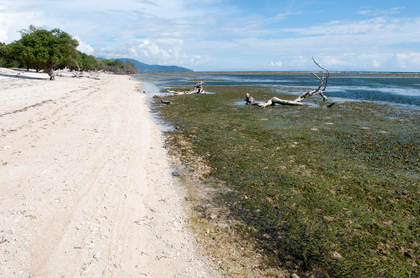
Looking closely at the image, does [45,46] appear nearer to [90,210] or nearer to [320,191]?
[90,210]

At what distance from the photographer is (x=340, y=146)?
11078mm

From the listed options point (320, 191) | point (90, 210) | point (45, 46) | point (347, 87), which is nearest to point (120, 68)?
point (45, 46)

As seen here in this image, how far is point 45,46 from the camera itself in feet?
137

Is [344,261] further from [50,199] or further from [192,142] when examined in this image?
[192,142]

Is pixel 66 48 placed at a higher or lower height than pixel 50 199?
higher

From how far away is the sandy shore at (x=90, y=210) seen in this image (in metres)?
4.21

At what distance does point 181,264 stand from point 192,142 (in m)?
7.82

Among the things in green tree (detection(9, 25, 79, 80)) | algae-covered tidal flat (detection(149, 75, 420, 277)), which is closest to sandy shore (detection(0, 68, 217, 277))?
algae-covered tidal flat (detection(149, 75, 420, 277))

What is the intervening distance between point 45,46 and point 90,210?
155 feet

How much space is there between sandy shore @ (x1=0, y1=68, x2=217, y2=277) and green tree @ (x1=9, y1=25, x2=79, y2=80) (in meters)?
37.2

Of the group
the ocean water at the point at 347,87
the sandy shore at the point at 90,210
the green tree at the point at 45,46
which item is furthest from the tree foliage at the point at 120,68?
the sandy shore at the point at 90,210

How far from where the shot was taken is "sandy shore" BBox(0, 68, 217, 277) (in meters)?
4.21

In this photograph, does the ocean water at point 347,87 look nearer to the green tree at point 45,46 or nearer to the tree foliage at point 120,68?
the green tree at point 45,46

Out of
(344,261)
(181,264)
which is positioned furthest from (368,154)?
(181,264)
